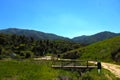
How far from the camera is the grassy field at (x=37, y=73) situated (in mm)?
32094

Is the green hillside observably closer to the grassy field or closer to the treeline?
the grassy field

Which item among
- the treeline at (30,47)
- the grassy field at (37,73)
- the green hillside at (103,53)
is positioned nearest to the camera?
the grassy field at (37,73)

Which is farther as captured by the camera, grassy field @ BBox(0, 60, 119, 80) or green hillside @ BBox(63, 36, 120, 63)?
green hillside @ BBox(63, 36, 120, 63)

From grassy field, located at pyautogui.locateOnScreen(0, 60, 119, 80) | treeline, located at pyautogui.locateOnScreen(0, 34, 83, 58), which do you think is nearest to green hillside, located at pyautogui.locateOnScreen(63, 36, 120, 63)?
grassy field, located at pyautogui.locateOnScreen(0, 60, 119, 80)

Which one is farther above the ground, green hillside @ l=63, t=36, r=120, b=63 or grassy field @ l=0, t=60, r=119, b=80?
green hillside @ l=63, t=36, r=120, b=63

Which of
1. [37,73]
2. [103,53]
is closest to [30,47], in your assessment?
[103,53]

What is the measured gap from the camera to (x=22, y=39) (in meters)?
189

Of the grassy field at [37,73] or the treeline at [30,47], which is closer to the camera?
the grassy field at [37,73]

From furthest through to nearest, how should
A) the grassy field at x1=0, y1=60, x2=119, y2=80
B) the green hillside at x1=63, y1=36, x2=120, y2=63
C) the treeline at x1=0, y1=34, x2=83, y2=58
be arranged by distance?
the treeline at x1=0, y1=34, x2=83, y2=58 < the green hillside at x1=63, y1=36, x2=120, y2=63 < the grassy field at x1=0, y1=60, x2=119, y2=80

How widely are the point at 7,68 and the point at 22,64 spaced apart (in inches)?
128

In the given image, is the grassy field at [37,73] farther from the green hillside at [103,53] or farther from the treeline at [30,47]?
the treeline at [30,47]

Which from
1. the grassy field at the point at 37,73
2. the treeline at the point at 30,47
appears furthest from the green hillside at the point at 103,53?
the treeline at the point at 30,47

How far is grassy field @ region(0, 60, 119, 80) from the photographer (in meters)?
32.1

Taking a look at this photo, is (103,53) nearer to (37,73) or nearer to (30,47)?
(37,73)
